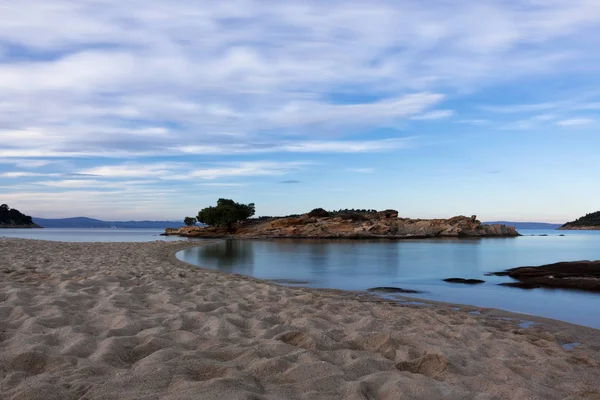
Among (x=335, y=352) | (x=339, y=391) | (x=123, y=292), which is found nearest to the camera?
Result: (x=339, y=391)

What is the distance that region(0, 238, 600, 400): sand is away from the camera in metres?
3.64

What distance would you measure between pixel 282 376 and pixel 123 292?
4.60 m

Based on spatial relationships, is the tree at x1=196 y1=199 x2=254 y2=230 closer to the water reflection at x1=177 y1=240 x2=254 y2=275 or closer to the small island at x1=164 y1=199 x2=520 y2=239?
the small island at x1=164 y1=199 x2=520 y2=239

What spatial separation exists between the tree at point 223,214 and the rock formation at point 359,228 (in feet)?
6.46

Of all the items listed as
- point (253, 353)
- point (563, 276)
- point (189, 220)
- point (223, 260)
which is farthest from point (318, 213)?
point (253, 353)

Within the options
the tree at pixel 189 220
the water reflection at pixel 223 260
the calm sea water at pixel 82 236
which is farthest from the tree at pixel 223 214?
the water reflection at pixel 223 260

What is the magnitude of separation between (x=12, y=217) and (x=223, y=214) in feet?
291

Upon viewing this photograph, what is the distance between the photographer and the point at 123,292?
7660 mm

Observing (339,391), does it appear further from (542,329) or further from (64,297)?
(542,329)

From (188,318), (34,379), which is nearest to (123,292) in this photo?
(188,318)

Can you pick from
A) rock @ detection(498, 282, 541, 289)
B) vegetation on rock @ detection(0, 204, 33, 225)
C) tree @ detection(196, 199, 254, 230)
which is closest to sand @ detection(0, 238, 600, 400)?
rock @ detection(498, 282, 541, 289)

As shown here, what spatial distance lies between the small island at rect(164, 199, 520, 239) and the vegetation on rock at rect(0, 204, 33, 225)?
6686cm

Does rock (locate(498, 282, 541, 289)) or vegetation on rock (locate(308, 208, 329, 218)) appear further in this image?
vegetation on rock (locate(308, 208, 329, 218))

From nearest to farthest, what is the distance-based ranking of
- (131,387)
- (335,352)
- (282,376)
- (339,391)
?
(131,387)
(339,391)
(282,376)
(335,352)
